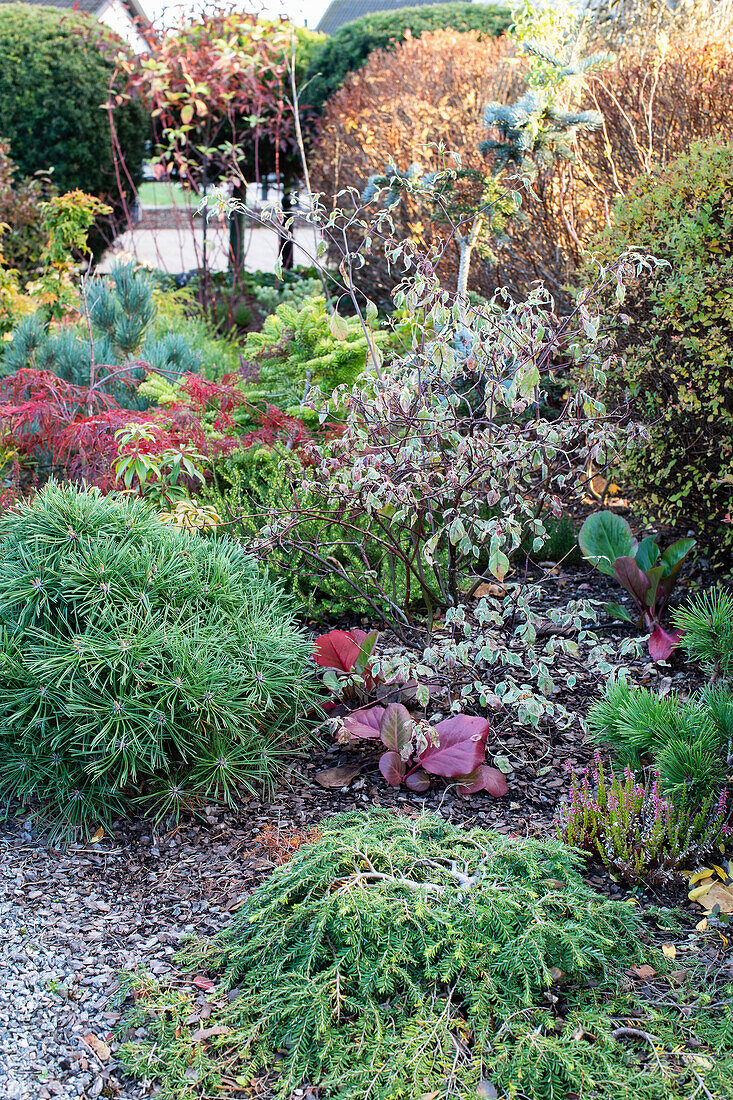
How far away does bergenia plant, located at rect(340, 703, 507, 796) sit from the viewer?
256 cm

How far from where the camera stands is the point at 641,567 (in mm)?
3600

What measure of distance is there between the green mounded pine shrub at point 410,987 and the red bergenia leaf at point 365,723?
652mm

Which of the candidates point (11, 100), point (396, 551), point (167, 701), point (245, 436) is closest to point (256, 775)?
point (167, 701)

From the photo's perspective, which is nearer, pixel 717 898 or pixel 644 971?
pixel 644 971

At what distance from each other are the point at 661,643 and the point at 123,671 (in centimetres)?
193

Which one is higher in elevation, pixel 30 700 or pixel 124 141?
pixel 124 141

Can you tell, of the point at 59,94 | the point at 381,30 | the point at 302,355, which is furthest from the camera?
the point at 381,30

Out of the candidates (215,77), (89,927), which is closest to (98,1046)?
(89,927)

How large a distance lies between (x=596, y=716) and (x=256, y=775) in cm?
107

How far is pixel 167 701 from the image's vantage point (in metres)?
2.32

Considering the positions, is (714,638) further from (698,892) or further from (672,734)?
(698,892)

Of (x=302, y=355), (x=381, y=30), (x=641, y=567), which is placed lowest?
(x=641, y=567)

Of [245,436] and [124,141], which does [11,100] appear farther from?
[245,436]

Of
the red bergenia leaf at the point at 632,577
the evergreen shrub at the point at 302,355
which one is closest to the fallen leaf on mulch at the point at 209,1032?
the red bergenia leaf at the point at 632,577
